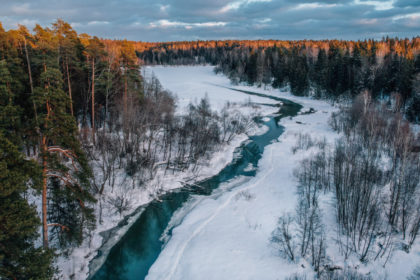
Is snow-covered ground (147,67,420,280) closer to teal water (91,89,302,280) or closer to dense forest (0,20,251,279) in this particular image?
teal water (91,89,302,280)

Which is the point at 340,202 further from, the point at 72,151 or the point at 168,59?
the point at 168,59

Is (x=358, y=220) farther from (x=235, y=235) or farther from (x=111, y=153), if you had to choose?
(x=111, y=153)

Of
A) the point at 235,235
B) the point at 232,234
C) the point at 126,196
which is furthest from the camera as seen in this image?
the point at 126,196

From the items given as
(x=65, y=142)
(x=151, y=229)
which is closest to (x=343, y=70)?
(x=151, y=229)

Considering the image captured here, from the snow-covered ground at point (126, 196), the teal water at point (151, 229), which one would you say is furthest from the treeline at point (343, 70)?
the teal water at point (151, 229)

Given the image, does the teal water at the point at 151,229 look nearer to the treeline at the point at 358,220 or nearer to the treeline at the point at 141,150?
the treeline at the point at 141,150
